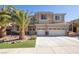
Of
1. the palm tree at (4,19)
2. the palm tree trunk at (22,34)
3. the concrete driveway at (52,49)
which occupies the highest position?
the palm tree at (4,19)

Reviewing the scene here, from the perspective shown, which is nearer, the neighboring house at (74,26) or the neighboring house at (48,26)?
the neighboring house at (48,26)

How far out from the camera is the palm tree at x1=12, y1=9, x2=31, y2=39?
23.1 meters

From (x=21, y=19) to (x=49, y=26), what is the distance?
33.9 ft

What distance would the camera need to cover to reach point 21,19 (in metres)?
23.4

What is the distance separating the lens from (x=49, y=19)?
37.0 m

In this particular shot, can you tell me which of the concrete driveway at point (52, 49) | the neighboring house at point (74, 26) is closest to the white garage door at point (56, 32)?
the neighboring house at point (74, 26)

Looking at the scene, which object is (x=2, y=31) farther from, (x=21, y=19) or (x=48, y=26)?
(x=48, y=26)

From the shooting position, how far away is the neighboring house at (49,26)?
32.5m

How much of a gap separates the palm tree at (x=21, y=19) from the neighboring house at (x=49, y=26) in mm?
7845

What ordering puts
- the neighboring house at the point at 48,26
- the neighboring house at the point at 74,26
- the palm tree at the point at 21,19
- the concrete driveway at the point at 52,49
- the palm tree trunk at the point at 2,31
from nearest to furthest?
the concrete driveway at the point at 52,49, the palm tree trunk at the point at 2,31, the palm tree at the point at 21,19, the neighboring house at the point at 48,26, the neighboring house at the point at 74,26

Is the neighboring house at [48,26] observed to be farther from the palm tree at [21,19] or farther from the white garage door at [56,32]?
the palm tree at [21,19]
